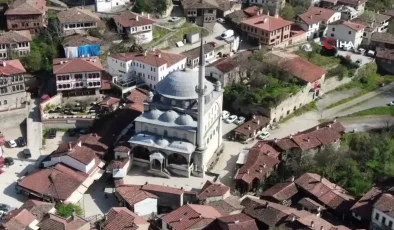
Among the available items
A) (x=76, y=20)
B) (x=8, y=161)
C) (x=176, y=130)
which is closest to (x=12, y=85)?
(x=8, y=161)

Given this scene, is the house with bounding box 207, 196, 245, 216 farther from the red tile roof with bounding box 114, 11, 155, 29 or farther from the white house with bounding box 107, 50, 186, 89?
the red tile roof with bounding box 114, 11, 155, 29

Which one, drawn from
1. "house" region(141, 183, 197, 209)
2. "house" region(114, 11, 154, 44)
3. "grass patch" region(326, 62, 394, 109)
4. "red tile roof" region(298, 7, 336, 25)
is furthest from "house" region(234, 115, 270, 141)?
"red tile roof" region(298, 7, 336, 25)

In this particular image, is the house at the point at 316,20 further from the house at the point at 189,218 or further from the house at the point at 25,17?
the house at the point at 189,218

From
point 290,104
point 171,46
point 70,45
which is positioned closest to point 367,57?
point 290,104

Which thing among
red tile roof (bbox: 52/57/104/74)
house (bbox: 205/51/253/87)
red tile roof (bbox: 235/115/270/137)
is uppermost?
red tile roof (bbox: 52/57/104/74)

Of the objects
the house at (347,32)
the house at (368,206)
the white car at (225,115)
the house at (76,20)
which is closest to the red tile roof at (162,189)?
the house at (368,206)

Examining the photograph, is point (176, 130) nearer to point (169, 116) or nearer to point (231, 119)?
point (169, 116)
